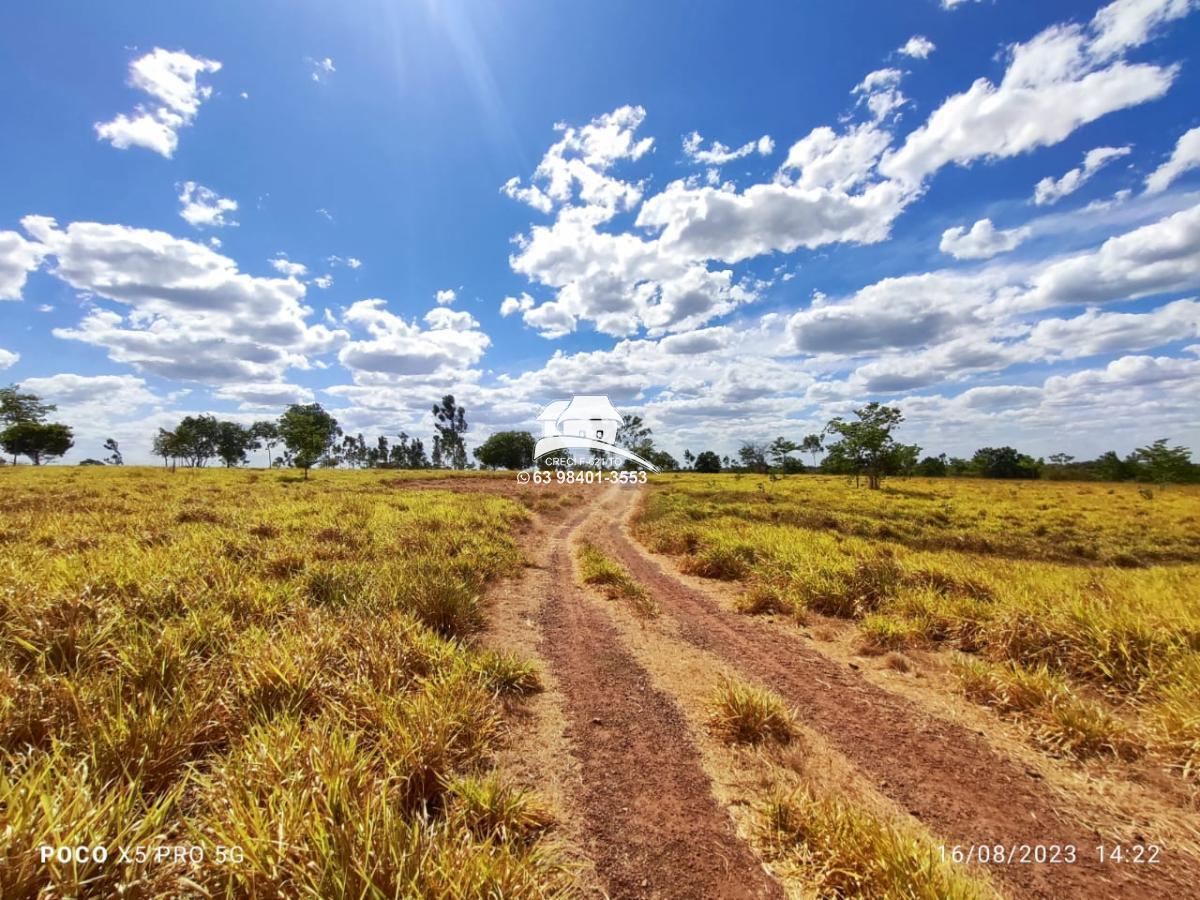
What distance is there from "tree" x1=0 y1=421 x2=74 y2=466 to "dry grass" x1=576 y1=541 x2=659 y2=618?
100552mm

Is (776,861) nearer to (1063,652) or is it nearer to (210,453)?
(1063,652)

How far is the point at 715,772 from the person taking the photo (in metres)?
3.90

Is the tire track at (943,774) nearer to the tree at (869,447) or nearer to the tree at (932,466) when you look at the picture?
the tree at (869,447)

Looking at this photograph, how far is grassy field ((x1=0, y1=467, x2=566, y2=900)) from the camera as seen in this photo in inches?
90.6

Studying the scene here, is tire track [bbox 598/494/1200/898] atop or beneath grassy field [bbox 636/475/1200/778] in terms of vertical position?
beneath

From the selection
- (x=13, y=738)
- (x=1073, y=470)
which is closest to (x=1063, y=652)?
(x=13, y=738)

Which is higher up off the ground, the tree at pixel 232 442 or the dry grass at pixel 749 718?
the tree at pixel 232 442

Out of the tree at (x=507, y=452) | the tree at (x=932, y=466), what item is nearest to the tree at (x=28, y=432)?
the tree at (x=507, y=452)

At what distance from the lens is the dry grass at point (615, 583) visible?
836cm

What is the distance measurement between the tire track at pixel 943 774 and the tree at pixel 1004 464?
10658cm

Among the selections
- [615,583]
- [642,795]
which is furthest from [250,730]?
[615,583]

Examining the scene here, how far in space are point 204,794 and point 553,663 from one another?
3.76 metres

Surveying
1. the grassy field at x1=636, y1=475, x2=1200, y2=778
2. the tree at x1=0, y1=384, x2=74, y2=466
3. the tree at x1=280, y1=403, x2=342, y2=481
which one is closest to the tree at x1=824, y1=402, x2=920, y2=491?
the grassy field at x1=636, y1=475, x2=1200, y2=778
